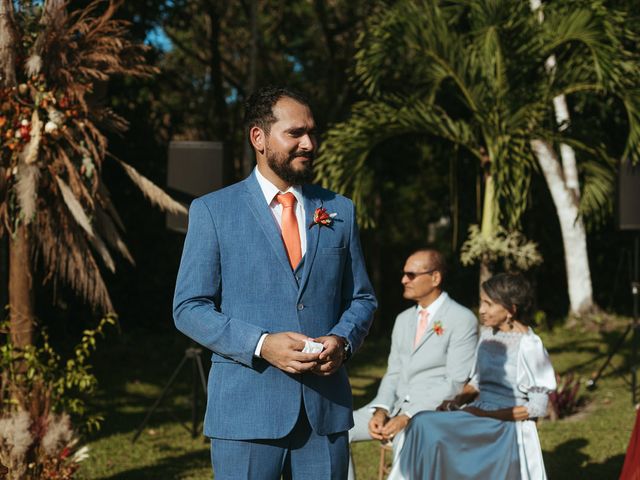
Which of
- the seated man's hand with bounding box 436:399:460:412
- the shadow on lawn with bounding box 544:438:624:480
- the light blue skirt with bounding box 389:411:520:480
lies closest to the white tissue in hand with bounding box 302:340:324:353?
the light blue skirt with bounding box 389:411:520:480

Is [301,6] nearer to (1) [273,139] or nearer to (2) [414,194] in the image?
(2) [414,194]

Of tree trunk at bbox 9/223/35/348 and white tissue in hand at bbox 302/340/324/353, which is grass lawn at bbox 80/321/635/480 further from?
white tissue in hand at bbox 302/340/324/353

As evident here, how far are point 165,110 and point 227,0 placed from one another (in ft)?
8.76

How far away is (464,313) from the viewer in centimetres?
516

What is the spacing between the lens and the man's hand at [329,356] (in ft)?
8.39

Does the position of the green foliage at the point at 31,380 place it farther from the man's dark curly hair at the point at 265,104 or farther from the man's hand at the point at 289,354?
the man's hand at the point at 289,354

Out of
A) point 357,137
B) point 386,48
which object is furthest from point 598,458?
point 386,48

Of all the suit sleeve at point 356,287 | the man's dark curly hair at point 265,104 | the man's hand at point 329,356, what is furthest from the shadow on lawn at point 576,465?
the man's dark curly hair at point 265,104

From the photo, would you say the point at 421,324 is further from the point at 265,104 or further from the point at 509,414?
the point at 265,104

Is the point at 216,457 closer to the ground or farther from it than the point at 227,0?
closer to the ground

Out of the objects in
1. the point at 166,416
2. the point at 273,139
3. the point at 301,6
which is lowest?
the point at 166,416

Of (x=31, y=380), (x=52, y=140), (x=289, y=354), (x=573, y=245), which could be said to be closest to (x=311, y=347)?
(x=289, y=354)

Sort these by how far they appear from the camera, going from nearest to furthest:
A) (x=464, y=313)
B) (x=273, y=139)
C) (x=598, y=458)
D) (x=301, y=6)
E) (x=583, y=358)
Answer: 1. (x=273, y=139)
2. (x=464, y=313)
3. (x=598, y=458)
4. (x=583, y=358)
5. (x=301, y=6)

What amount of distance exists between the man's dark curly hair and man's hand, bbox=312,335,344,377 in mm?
649
